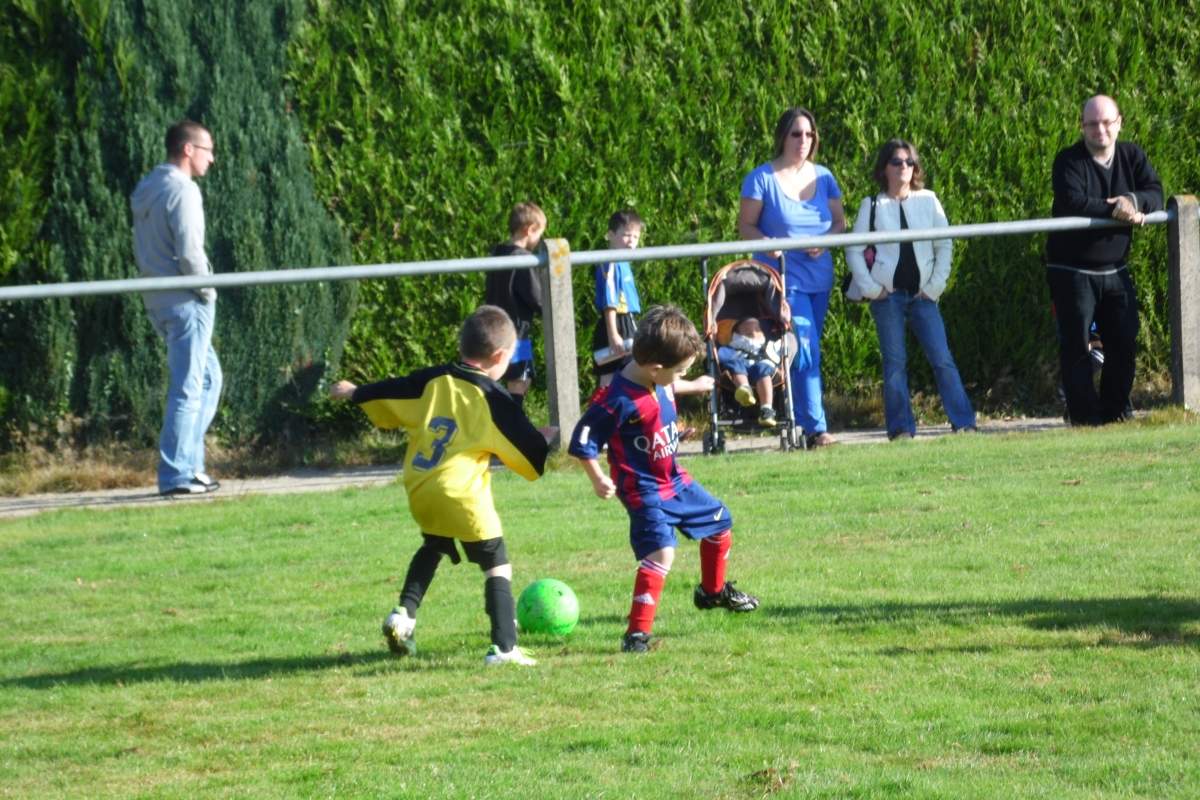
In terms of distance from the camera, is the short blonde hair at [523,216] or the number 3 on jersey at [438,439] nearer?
the number 3 on jersey at [438,439]

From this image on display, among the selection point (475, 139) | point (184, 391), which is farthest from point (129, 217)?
point (475, 139)

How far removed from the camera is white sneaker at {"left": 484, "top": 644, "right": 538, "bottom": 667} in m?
7.03

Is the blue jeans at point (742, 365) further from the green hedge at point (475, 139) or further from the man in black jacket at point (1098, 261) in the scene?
the man in black jacket at point (1098, 261)

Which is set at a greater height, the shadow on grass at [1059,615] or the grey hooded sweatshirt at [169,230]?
the grey hooded sweatshirt at [169,230]

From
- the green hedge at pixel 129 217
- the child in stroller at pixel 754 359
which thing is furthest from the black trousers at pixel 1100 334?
the green hedge at pixel 129 217

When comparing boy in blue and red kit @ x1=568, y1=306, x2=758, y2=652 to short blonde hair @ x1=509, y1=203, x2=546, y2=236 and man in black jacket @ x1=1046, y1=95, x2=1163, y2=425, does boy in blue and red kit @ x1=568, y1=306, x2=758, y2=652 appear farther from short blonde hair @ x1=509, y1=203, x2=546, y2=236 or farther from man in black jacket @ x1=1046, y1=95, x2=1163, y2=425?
man in black jacket @ x1=1046, y1=95, x2=1163, y2=425

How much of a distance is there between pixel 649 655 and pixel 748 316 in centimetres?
589

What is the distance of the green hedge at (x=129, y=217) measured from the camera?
12523 mm

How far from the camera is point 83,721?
654 cm

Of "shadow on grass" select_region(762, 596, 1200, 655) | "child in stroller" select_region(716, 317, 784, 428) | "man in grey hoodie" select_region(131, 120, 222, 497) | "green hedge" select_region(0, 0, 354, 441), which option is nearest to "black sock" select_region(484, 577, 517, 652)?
"shadow on grass" select_region(762, 596, 1200, 655)

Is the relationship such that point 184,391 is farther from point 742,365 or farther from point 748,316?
point 748,316

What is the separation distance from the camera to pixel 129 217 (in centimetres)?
1266

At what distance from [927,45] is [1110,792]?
406 inches

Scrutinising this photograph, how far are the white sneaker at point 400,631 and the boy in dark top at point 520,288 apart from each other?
525 cm
